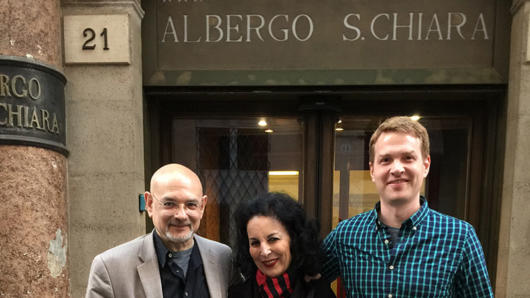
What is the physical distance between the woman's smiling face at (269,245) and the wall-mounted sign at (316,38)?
2.26 metres

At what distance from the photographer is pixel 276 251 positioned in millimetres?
2080

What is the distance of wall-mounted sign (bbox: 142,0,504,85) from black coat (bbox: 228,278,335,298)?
2428 millimetres

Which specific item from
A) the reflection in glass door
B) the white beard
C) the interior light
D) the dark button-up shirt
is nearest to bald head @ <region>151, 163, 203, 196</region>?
the white beard

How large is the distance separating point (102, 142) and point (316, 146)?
8.04 feet

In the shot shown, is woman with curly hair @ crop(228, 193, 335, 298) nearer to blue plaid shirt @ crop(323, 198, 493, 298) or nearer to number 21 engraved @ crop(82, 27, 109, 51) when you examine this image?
blue plaid shirt @ crop(323, 198, 493, 298)

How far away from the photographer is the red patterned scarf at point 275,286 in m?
2.09

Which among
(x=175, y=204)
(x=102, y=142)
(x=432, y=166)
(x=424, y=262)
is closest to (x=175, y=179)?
(x=175, y=204)

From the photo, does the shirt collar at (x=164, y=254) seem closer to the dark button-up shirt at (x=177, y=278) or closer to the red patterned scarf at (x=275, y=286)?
the dark button-up shirt at (x=177, y=278)

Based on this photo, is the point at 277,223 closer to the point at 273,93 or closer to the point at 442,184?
the point at 273,93

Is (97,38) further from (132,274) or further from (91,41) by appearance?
(132,274)

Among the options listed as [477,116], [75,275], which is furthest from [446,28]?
[75,275]

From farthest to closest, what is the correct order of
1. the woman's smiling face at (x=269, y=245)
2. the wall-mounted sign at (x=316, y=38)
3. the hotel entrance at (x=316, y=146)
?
1. the hotel entrance at (x=316, y=146)
2. the wall-mounted sign at (x=316, y=38)
3. the woman's smiling face at (x=269, y=245)

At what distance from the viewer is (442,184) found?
4.52 meters

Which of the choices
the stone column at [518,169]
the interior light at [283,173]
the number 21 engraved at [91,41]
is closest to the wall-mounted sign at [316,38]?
the stone column at [518,169]
